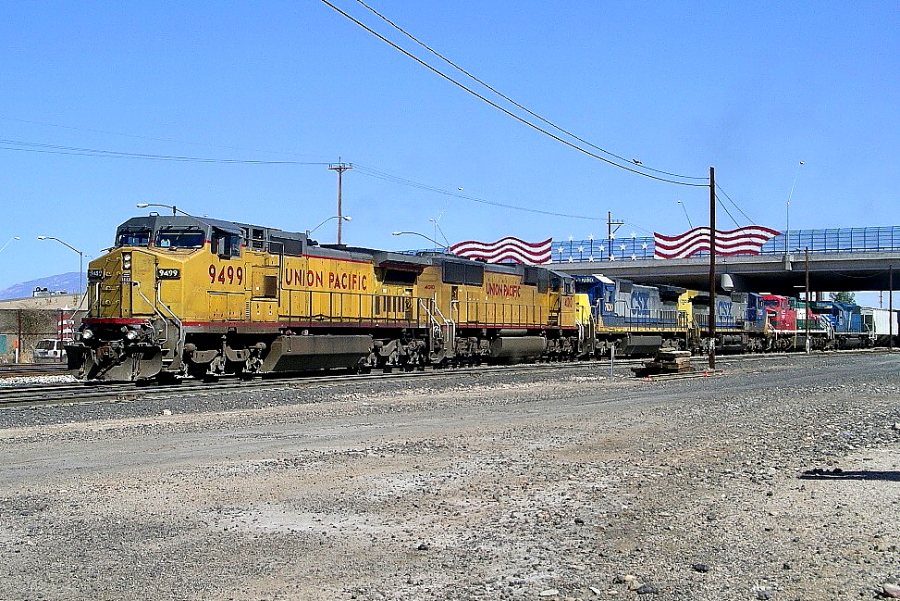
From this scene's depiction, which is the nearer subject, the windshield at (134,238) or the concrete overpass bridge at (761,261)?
the windshield at (134,238)

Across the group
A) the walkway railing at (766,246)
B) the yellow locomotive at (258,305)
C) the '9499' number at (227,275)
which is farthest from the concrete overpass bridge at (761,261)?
the '9499' number at (227,275)

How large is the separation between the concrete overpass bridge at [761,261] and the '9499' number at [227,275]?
41.9 meters

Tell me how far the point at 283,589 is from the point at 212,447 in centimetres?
622

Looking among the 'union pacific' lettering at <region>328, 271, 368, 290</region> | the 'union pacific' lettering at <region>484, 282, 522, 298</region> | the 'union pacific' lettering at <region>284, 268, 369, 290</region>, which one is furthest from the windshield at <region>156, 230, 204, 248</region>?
the 'union pacific' lettering at <region>484, 282, 522, 298</region>

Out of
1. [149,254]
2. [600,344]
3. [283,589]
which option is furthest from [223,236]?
[600,344]

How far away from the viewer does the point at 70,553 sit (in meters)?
6.23

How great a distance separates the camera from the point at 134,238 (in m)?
20.6

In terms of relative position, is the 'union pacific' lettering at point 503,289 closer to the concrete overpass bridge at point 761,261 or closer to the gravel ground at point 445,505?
the gravel ground at point 445,505

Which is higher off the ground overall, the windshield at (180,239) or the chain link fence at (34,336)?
the windshield at (180,239)

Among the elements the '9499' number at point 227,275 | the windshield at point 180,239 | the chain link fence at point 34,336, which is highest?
the windshield at point 180,239

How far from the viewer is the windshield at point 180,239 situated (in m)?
20.5

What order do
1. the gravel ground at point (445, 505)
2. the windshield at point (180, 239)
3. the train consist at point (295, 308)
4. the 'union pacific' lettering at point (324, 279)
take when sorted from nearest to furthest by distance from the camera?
the gravel ground at point (445, 505) < the train consist at point (295, 308) < the windshield at point (180, 239) < the 'union pacific' lettering at point (324, 279)

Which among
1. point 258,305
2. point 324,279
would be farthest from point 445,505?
point 324,279

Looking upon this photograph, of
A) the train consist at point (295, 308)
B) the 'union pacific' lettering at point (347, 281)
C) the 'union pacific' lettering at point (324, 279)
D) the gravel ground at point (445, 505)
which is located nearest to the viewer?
the gravel ground at point (445, 505)
